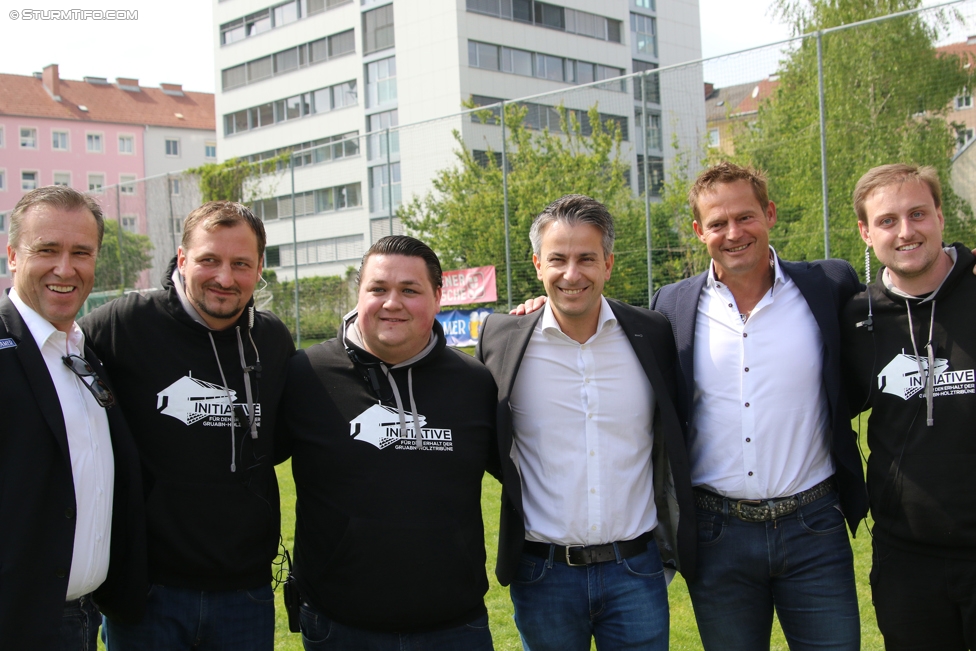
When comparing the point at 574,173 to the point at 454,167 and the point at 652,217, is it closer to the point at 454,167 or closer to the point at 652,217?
the point at 454,167

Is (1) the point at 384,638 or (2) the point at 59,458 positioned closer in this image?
(2) the point at 59,458

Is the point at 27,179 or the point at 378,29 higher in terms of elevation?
the point at 378,29

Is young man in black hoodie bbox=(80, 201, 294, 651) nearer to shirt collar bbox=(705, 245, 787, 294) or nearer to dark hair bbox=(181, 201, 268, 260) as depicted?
dark hair bbox=(181, 201, 268, 260)

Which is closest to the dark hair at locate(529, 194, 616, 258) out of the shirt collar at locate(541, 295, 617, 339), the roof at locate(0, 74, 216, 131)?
the shirt collar at locate(541, 295, 617, 339)

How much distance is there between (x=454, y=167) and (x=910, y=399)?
12.1 metres

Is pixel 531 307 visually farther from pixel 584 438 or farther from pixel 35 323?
pixel 35 323

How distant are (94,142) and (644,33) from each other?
39173 mm

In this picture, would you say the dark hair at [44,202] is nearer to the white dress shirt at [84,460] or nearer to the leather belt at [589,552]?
the white dress shirt at [84,460]

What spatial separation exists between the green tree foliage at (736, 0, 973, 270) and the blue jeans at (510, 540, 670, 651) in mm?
7996

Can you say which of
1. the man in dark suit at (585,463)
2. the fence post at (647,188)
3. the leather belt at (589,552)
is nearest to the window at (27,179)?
the fence post at (647,188)

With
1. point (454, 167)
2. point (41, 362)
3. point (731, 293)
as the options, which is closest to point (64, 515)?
point (41, 362)

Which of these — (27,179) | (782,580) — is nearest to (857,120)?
(782,580)

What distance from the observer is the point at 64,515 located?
2.55m

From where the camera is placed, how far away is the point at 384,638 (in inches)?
110
